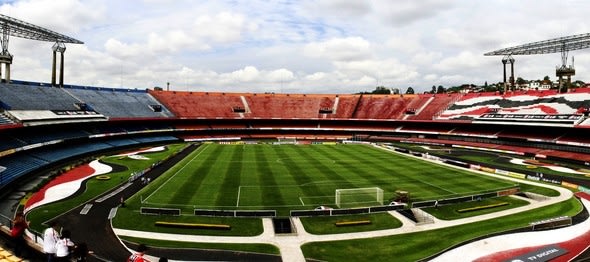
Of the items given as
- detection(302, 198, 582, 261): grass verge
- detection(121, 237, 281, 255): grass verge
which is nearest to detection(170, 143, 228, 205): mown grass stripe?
detection(121, 237, 281, 255): grass verge

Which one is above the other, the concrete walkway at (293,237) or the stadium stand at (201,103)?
the stadium stand at (201,103)

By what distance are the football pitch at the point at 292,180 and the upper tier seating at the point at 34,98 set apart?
85.5ft

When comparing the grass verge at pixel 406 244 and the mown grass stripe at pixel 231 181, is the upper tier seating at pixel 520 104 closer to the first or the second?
the grass verge at pixel 406 244

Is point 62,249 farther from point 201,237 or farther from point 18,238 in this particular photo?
point 201,237

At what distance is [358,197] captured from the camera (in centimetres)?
3484

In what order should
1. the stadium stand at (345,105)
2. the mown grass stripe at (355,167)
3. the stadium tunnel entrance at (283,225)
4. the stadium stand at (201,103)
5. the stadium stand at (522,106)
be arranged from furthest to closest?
1. the stadium stand at (345,105)
2. the stadium stand at (201,103)
3. the stadium stand at (522,106)
4. the mown grass stripe at (355,167)
5. the stadium tunnel entrance at (283,225)

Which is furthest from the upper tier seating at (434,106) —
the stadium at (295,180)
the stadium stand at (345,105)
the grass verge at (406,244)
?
the grass verge at (406,244)

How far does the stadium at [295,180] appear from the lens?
24.9m

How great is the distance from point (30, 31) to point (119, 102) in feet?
81.3

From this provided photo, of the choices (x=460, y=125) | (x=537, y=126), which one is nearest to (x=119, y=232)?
(x=537, y=126)

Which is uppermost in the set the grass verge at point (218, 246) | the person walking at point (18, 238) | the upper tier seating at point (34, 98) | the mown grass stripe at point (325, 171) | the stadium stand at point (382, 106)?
the stadium stand at point (382, 106)

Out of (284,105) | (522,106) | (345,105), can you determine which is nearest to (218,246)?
(522,106)

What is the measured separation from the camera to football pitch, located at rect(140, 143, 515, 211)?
112 ft

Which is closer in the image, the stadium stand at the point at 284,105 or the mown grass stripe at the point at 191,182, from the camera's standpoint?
the mown grass stripe at the point at 191,182
